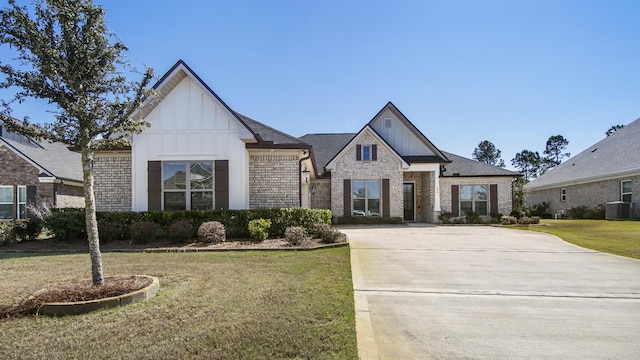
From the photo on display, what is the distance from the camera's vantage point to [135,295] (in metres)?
4.73

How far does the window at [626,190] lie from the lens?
20594 millimetres

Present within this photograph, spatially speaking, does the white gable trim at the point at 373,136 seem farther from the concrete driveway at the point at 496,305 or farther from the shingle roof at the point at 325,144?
the concrete driveway at the point at 496,305

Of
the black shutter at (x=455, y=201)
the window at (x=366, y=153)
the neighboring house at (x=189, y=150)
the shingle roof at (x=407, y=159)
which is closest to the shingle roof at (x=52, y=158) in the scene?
the neighboring house at (x=189, y=150)

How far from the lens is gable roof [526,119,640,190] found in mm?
21359

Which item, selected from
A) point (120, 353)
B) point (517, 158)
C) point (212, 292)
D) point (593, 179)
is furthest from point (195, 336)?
point (517, 158)

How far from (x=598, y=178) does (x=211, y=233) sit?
25426 millimetres

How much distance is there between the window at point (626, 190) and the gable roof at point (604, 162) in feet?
2.11

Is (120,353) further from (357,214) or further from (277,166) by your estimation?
(357,214)

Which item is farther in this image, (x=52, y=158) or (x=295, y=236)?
(x=52, y=158)

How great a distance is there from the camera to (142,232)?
10117mm

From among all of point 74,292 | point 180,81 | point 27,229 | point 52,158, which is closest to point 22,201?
point 52,158

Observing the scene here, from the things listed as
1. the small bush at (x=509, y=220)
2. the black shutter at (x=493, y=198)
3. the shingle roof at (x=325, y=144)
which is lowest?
the small bush at (x=509, y=220)

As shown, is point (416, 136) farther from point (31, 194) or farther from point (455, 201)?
point (31, 194)

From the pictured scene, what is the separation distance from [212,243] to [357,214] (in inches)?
446
